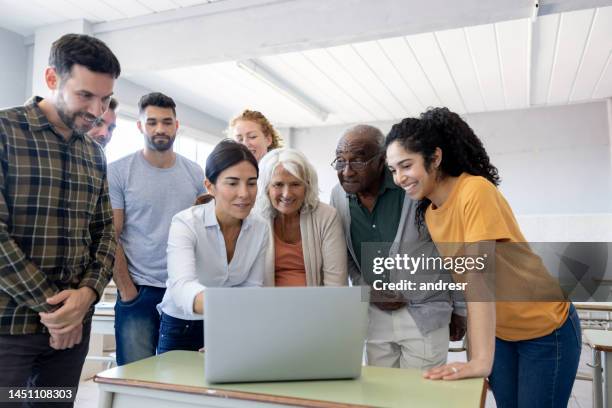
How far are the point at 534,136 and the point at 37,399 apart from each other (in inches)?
235

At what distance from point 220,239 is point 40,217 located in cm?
53

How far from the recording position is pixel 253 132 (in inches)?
99.3

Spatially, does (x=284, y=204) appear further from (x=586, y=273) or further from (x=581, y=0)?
(x=586, y=273)

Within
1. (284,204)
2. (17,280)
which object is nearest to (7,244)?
(17,280)

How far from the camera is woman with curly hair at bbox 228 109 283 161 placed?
2520 mm

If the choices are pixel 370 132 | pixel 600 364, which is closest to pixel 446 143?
pixel 370 132

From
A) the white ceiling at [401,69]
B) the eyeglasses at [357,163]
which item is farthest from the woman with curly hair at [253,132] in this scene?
the white ceiling at [401,69]

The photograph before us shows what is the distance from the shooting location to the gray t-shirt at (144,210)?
6.40 feet

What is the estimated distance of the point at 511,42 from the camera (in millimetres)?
3879

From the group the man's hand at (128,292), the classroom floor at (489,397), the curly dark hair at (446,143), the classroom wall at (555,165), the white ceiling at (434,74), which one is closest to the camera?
the curly dark hair at (446,143)

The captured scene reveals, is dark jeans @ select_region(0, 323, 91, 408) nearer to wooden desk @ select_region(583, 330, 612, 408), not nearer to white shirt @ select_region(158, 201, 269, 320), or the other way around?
white shirt @ select_region(158, 201, 269, 320)

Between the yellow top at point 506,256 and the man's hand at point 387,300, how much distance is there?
10.8 inches

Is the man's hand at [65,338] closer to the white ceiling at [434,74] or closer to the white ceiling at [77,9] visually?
the white ceiling at [77,9]

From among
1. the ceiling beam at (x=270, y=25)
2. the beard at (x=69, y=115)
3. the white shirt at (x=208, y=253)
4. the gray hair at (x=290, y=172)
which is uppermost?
the ceiling beam at (x=270, y=25)
